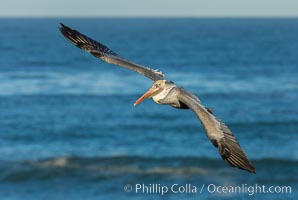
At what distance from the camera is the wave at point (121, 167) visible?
131 ft

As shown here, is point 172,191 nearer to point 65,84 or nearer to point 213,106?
point 213,106

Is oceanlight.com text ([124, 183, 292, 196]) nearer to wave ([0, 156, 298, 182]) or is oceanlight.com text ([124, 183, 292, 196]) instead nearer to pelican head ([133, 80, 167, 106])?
wave ([0, 156, 298, 182])

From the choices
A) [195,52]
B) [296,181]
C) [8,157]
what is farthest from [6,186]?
[195,52]

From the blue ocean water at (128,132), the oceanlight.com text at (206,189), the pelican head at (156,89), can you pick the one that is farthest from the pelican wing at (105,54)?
the oceanlight.com text at (206,189)

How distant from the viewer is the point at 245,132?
5078cm

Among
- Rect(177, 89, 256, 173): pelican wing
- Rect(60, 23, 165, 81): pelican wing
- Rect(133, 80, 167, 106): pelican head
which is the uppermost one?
Rect(60, 23, 165, 81): pelican wing

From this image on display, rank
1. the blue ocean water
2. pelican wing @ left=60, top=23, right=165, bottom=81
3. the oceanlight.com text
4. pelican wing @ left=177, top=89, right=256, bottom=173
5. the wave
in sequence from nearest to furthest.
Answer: pelican wing @ left=177, top=89, right=256, bottom=173 → pelican wing @ left=60, top=23, right=165, bottom=81 → the oceanlight.com text → the blue ocean water → the wave

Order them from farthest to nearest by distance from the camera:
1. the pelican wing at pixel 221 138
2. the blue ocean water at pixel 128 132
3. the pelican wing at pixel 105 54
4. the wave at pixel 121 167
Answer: the wave at pixel 121 167
the blue ocean water at pixel 128 132
the pelican wing at pixel 105 54
the pelican wing at pixel 221 138

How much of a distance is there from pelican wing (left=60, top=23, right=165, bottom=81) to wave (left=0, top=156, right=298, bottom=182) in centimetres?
2080

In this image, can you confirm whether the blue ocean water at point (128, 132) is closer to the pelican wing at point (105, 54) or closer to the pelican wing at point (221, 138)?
the pelican wing at point (105, 54)

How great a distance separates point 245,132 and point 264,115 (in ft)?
24.2

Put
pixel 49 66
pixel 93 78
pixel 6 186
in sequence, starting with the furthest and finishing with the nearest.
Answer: pixel 49 66 < pixel 93 78 < pixel 6 186

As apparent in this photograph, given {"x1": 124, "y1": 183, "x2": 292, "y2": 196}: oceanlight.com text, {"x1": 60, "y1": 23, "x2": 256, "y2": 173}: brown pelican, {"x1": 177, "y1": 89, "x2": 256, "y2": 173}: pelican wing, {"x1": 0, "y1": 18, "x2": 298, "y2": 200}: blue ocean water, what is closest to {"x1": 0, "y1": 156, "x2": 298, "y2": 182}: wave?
{"x1": 0, "y1": 18, "x2": 298, "y2": 200}: blue ocean water

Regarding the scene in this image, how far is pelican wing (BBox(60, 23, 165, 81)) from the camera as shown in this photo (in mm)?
17438
